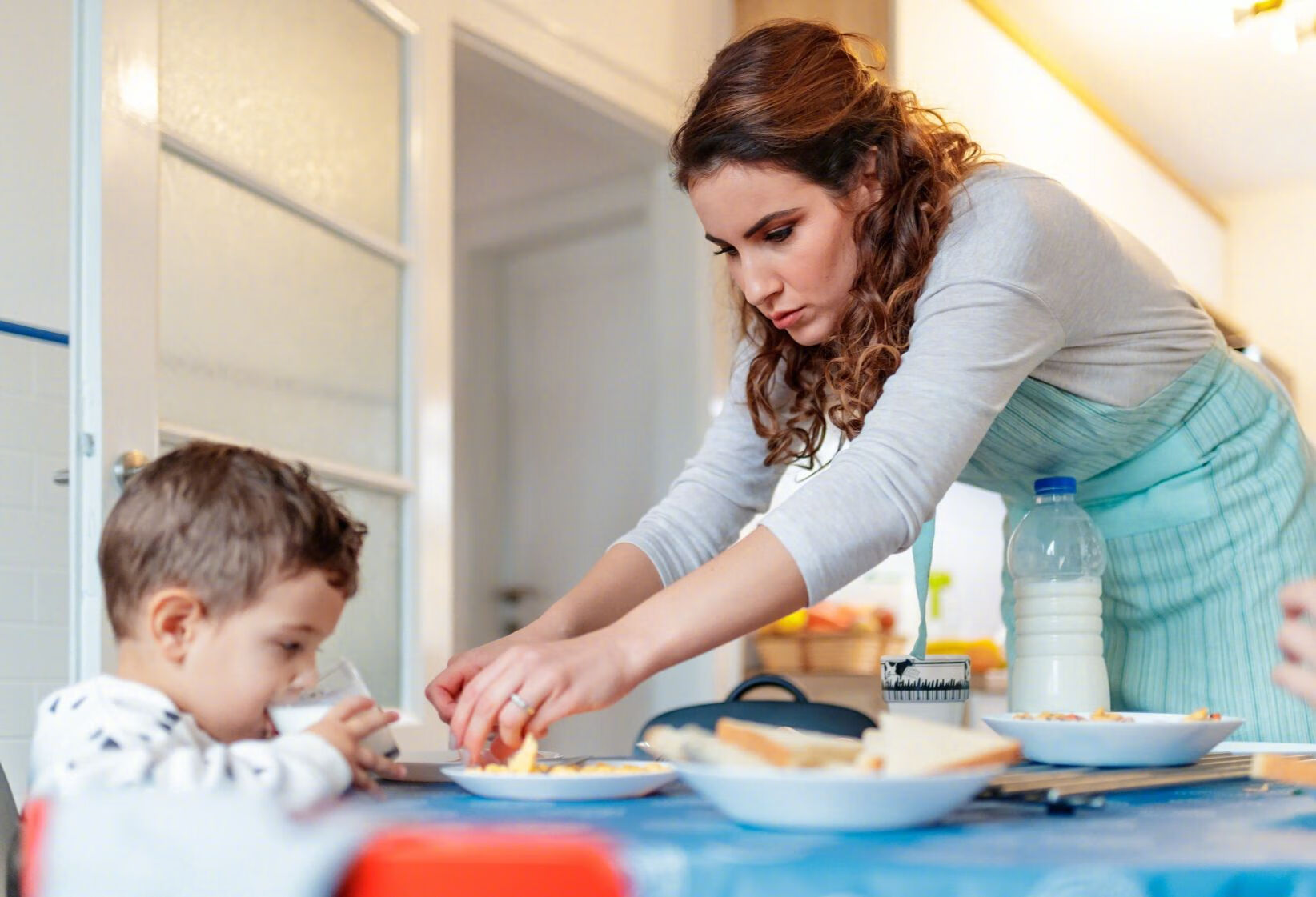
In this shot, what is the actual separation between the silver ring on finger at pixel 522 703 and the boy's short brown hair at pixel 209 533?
0.16 m

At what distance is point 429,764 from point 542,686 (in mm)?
247

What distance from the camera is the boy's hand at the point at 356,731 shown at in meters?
0.83

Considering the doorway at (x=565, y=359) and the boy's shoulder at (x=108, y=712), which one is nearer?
the boy's shoulder at (x=108, y=712)

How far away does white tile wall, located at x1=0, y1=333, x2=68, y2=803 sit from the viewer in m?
2.42

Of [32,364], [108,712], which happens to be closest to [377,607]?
[32,364]

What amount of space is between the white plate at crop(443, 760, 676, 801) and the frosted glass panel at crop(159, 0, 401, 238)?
156cm

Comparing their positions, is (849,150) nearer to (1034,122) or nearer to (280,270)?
(280,270)

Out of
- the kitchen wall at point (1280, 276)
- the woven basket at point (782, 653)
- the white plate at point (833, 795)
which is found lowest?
the woven basket at point (782, 653)

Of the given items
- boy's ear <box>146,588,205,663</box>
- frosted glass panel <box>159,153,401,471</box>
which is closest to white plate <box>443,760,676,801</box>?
boy's ear <box>146,588,205,663</box>

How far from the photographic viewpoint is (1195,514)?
1299 millimetres

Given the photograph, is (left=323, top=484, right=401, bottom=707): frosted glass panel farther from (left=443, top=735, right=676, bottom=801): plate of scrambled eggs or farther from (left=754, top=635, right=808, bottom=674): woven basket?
(left=443, top=735, right=676, bottom=801): plate of scrambled eggs

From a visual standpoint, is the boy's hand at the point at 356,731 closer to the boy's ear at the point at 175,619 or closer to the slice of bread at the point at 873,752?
the boy's ear at the point at 175,619

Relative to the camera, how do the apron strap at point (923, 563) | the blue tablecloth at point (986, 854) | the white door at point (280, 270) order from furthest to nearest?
the white door at point (280, 270), the apron strap at point (923, 563), the blue tablecloth at point (986, 854)

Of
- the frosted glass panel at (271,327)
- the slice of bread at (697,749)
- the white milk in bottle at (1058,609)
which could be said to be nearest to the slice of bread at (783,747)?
the slice of bread at (697,749)
